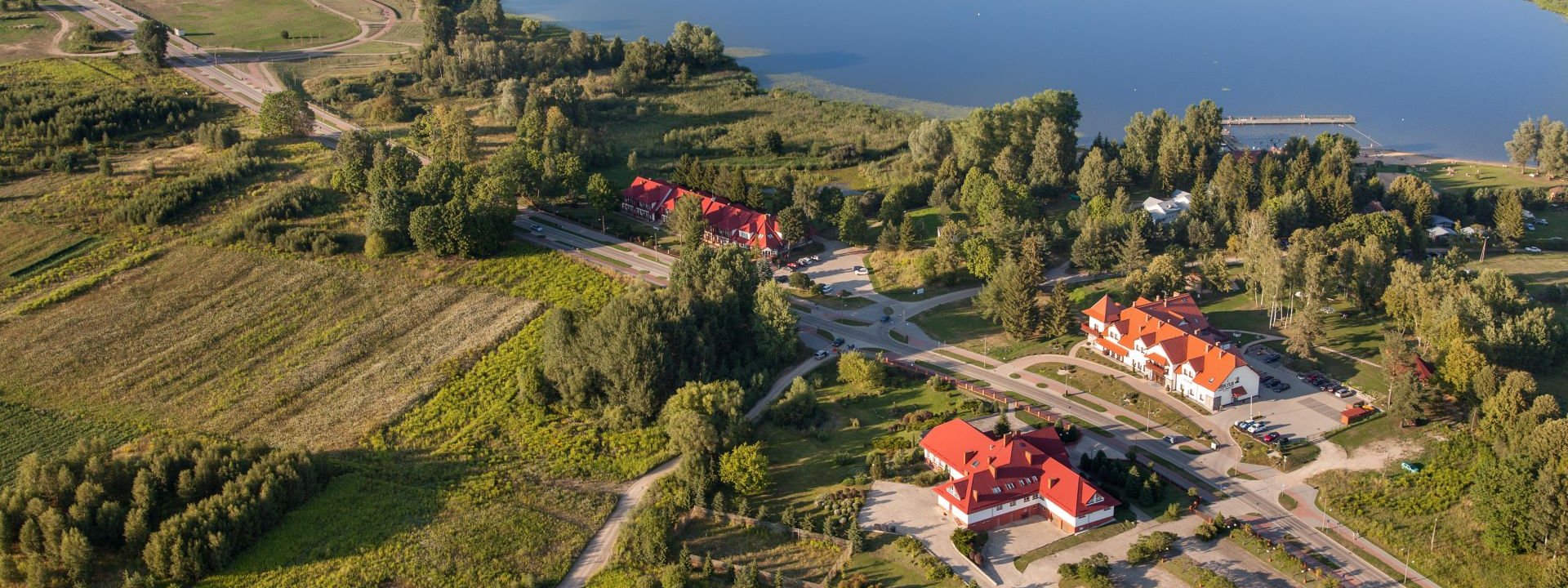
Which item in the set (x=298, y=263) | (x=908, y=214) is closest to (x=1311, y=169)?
(x=908, y=214)

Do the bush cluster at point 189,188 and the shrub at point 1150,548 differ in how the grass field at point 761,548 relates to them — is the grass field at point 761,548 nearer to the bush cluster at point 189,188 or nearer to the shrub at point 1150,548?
the shrub at point 1150,548

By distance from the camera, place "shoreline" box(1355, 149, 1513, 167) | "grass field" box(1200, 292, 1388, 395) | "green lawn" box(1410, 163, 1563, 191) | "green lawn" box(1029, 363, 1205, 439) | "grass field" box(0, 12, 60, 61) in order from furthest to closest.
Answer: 1. "grass field" box(0, 12, 60, 61)
2. "shoreline" box(1355, 149, 1513, 167)
3. "green lawn" box(1410, 163, 1563, 191)
4. "grass field" box(1200, 292, 1388, 395)
5. "green lawn" box(1029, 363, 1205, 439)

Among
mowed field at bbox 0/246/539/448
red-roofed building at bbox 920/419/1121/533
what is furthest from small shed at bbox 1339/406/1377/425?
mowed field at bbox 0/246/539/448

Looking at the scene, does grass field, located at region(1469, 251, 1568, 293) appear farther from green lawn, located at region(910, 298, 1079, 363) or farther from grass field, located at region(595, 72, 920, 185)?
grass field, located at region(595, 72, 920, 185)

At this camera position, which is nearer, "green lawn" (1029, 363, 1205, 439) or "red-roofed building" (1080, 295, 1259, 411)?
"green lawn" (1029, 363, 1205, 439)

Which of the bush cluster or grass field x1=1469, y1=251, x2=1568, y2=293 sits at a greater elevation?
grass field x1=1469, y1=251, x2=1568, y2=293

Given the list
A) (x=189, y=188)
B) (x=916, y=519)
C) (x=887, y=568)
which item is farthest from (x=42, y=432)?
(x=916, y=519)
